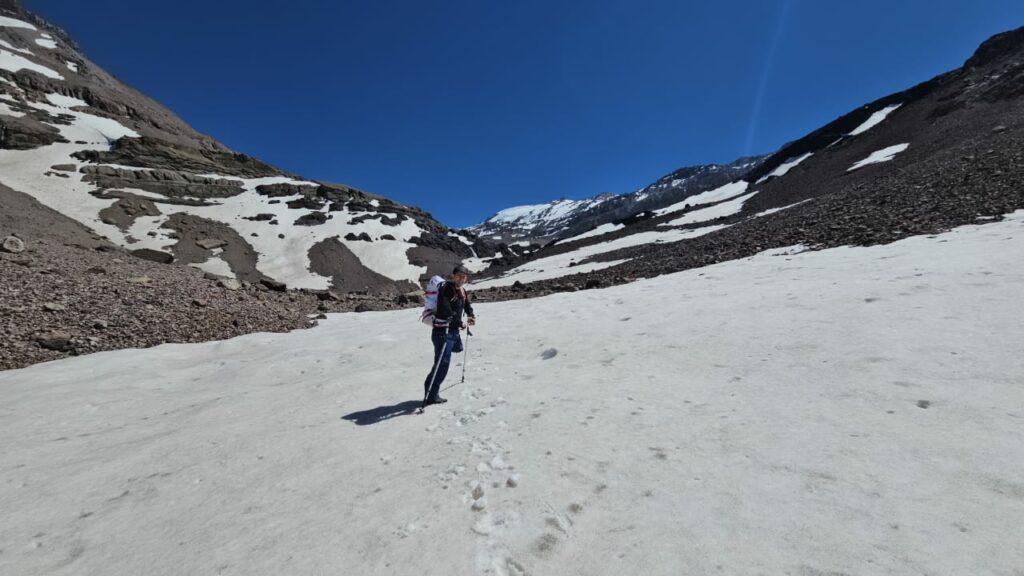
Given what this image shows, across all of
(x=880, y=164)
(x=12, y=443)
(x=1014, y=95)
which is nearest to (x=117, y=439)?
(x=12, y=443)

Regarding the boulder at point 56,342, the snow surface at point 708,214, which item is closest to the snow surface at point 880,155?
the snow surface at point 708,214

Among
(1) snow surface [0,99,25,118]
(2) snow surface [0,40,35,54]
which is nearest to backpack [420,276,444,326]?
(1) snow surface [0,99,25,118]

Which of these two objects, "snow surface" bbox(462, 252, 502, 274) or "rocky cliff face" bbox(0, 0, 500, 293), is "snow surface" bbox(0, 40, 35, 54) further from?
"snow surface" bbox(462, 252, 502, 274)

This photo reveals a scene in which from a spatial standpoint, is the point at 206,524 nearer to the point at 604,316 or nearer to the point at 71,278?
the point at 604,316

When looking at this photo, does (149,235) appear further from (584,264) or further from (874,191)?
(874,191)

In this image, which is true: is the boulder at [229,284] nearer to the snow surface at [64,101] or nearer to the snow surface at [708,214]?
the snow surface at [708,214]

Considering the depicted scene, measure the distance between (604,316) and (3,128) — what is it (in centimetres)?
9012

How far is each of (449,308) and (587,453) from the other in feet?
11.1

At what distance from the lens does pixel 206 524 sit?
396cm

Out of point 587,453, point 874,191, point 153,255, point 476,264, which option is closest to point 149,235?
point 153,255

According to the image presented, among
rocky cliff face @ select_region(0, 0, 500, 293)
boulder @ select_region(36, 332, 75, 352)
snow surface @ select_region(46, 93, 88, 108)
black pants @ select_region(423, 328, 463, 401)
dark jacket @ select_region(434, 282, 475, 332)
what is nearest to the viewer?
black pants @ select_region(423, 328, 463, 401)

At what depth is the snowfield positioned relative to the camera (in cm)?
320

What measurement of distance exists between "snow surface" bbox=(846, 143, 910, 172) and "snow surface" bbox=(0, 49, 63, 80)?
135 meters

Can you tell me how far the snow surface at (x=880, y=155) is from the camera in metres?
40.5
